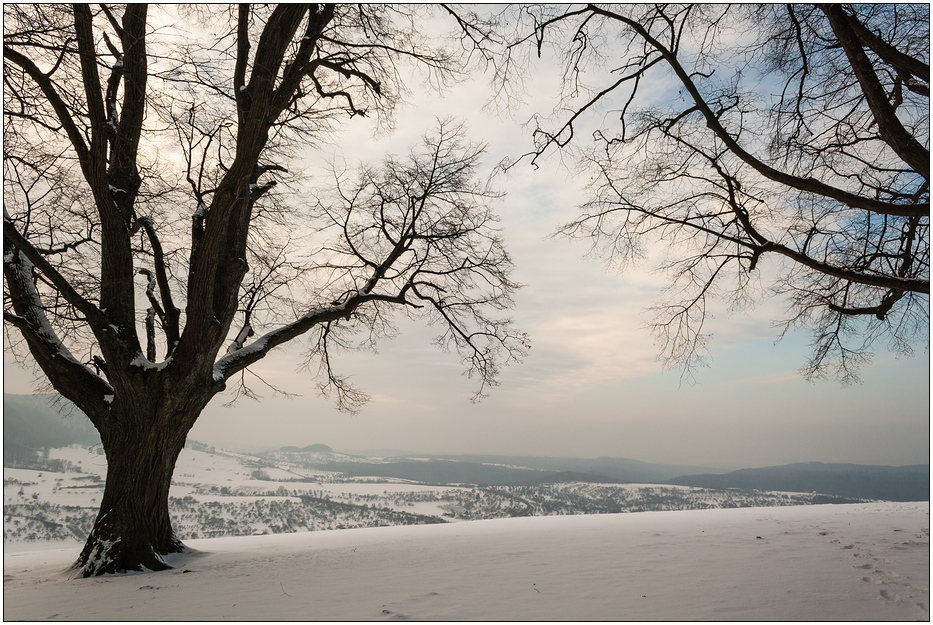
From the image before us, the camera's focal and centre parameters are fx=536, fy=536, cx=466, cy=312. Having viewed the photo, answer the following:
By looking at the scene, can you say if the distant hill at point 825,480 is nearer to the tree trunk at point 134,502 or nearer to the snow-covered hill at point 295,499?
the snow-covered hill at point 295,499

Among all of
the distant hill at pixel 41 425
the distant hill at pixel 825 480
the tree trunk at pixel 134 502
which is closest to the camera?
the tree trunk at pixel 134 502

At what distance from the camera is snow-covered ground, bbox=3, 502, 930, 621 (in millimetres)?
3799

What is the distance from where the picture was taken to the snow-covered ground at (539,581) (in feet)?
12.5

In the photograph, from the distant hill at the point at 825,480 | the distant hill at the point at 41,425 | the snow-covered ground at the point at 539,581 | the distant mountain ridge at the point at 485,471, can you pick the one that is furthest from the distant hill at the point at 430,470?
the snow-covered ground at the point at 539,581

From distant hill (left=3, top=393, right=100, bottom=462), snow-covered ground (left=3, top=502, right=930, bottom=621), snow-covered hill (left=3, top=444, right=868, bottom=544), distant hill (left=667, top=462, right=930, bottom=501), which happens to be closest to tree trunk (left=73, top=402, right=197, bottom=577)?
snow-covered ground (left=3, top=502, right=930, bottom=621)

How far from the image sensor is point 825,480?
21.6 metres

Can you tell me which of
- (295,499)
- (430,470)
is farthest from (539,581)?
(430,470)

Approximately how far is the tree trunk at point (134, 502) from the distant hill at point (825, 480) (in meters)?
18.9

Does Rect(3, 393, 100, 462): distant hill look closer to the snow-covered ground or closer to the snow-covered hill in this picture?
the snow-covered hill

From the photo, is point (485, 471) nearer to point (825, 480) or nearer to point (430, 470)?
point (430, 470)

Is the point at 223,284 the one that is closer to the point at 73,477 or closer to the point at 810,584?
the point at 810,584

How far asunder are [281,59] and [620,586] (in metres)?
6.89

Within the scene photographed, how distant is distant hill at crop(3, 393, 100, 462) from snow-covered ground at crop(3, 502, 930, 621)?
257 centimetres

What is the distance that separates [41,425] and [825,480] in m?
28.0
